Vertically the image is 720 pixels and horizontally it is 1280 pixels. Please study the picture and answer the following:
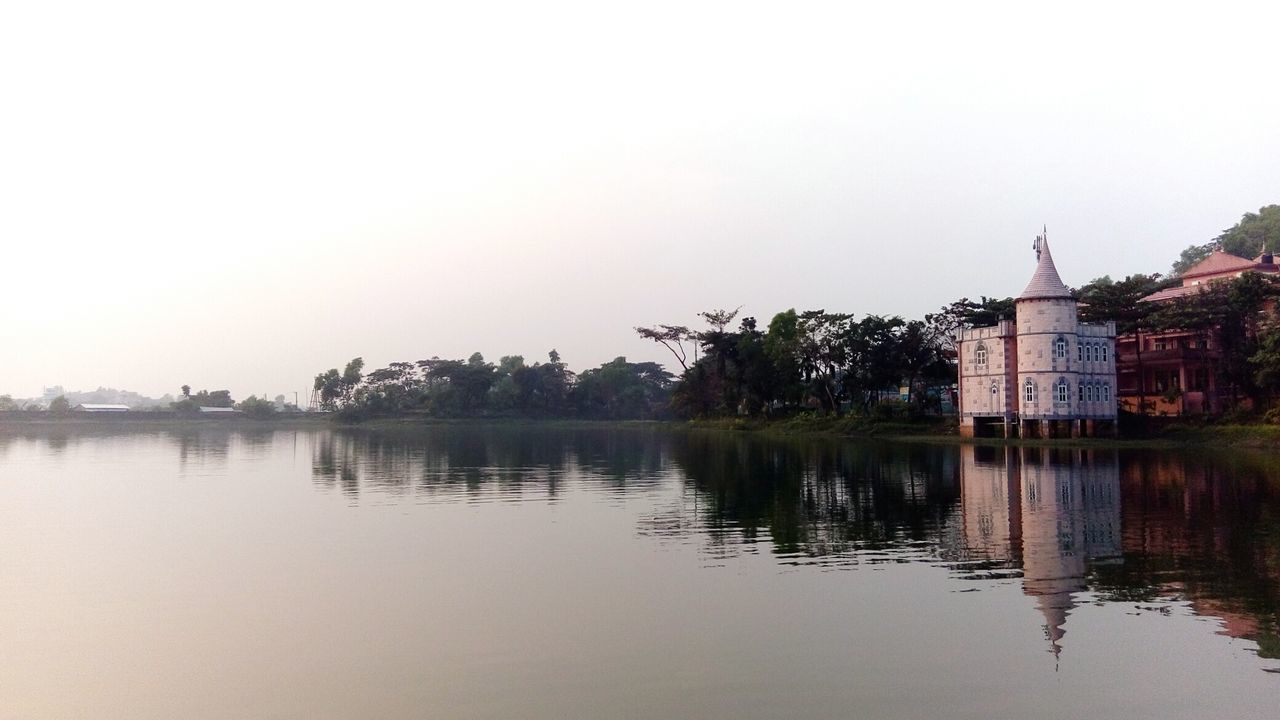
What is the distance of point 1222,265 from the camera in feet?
218

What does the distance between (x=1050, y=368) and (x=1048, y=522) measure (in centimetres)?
3728

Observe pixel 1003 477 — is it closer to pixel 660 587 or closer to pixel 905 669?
pixel 660 587

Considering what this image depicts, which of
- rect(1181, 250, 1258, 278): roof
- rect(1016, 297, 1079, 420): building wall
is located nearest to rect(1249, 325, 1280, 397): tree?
rect(1016, 297, 1079, 420): building wall

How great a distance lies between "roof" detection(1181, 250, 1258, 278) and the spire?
16.0 m

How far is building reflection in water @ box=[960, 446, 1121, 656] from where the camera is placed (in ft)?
49.0

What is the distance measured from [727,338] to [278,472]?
53906 millimetres

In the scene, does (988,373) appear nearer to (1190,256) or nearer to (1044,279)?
(1044,279)

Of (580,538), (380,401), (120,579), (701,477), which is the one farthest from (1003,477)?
(380,401)

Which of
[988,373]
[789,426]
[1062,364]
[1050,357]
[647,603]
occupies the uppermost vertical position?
[1050,357]

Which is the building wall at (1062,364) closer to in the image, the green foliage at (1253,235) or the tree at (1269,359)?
the tree at (1269,359)

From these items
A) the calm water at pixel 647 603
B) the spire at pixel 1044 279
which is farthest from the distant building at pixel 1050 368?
the calm water at pixel 647 603

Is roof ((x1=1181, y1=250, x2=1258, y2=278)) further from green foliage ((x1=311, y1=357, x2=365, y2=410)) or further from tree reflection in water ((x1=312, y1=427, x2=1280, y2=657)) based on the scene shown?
green foliage ((x1=311, y1=357, x2=365, y2=410))

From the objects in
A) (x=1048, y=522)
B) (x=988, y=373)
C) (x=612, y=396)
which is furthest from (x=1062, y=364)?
(x=612, y=396)

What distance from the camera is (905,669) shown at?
1073 cm
